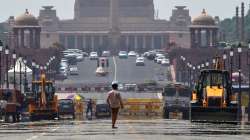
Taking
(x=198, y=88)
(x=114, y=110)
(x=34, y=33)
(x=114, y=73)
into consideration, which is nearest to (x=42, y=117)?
(x=198, y=88)

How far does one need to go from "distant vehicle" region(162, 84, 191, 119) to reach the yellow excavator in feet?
43.1

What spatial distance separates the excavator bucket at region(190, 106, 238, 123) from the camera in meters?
50.6

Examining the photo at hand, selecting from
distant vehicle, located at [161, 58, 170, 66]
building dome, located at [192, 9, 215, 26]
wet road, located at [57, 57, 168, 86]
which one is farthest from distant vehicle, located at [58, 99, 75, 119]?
building dome, located at [192, 9, 215, 26]

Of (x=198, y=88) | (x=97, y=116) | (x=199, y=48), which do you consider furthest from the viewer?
(x=199, y=48)

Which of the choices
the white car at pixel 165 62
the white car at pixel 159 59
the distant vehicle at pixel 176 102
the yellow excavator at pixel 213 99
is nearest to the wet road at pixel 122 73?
the white car at pixel 165 62

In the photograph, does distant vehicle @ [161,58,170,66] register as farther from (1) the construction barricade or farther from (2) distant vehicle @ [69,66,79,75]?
(1) the construction barricade

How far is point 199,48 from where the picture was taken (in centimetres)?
18350

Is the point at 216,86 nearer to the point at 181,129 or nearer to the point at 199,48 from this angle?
the point at 181,129

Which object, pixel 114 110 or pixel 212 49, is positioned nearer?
pixel 114 110

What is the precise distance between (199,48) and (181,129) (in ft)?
464

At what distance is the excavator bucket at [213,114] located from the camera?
50.6 meters

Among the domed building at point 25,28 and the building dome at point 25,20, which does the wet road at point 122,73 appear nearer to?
the domed building at point 25,28

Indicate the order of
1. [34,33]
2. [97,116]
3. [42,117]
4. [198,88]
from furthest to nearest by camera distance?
1. [34,33]
2. [97,116]
3. [42,117]
4. [198,88]

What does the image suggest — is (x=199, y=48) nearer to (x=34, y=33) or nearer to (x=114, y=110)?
(x=34, y=33)
